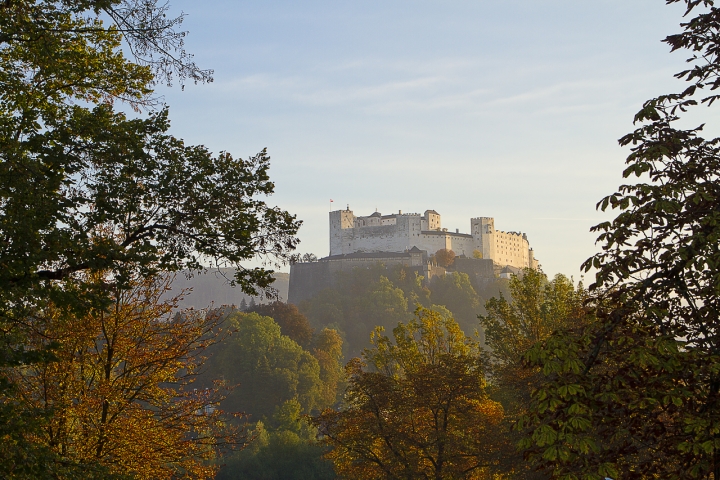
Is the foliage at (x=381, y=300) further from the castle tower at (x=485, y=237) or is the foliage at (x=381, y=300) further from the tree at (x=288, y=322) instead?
the tree at (x=288, y=322)

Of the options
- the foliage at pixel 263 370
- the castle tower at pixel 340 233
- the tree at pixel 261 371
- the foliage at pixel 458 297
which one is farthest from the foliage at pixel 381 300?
the tree at pixel 261 371

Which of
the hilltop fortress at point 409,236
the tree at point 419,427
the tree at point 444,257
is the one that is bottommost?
the tree at point 419,427

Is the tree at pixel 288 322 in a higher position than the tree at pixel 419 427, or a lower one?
higher

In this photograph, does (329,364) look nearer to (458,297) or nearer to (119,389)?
(458,297)

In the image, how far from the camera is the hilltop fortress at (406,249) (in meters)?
117

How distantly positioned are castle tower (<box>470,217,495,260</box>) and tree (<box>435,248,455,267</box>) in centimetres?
901

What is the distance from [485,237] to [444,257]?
11.7 m

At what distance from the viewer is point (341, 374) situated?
255 feet

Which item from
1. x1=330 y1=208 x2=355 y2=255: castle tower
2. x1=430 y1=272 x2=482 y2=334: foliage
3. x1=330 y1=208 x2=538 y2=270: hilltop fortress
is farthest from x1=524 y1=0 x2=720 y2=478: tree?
x1=330 y1=208 x2=355 y2=255: castle tower

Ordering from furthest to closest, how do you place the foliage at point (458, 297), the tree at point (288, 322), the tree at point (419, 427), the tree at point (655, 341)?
1. the foliage at point (458, 297)
2. the tree at point (288, 322)
3. the tree at point (419, 427)
4. the tree at point (655, 341)

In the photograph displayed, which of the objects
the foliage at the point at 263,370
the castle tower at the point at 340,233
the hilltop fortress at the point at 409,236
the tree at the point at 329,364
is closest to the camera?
the foliage at the point at 263,370

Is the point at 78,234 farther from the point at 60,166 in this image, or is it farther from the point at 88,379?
the point at 88,379

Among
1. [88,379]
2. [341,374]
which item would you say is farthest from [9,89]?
[341,374]

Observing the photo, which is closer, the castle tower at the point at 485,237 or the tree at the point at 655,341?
the tree at the point at 655,341
